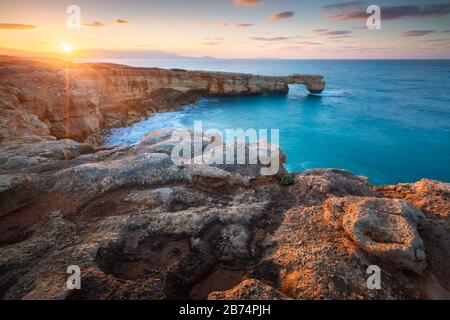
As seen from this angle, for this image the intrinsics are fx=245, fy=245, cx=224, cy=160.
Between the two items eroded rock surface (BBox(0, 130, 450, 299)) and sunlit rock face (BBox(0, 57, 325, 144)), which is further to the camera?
sunlit rock face (BBox(0, 57, 325, 144))

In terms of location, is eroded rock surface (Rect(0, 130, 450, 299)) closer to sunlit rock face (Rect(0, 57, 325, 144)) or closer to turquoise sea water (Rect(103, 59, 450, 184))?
sunlit rock face (Rect(0, 57, 325, 144))

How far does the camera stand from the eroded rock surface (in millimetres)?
5004

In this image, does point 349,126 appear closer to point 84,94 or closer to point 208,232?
point 84,94

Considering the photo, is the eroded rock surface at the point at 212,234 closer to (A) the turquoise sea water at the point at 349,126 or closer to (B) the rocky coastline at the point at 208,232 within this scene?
(B) the rocky coastline at the point at 208,232

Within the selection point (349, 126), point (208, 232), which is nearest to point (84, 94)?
point (208, 232)

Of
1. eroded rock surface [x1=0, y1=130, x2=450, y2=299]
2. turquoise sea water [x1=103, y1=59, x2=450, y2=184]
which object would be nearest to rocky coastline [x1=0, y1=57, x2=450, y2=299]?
eroded rock surface [x1=0, y1=130, x2=450, y2=299]

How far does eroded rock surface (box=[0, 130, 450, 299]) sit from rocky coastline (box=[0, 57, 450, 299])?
1.1 inches

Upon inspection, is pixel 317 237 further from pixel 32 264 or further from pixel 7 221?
pixel 7 221

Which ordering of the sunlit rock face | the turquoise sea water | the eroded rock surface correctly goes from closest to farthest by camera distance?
the eroded rock surface → the sunlit rock face → the turquoise sea water

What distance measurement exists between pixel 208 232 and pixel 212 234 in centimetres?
13

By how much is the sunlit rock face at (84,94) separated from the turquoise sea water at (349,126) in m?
3.10

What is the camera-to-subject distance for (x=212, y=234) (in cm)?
665

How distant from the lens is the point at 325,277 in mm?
5012

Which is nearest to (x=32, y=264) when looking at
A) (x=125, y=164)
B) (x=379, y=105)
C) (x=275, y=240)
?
(x=125, y=164)
